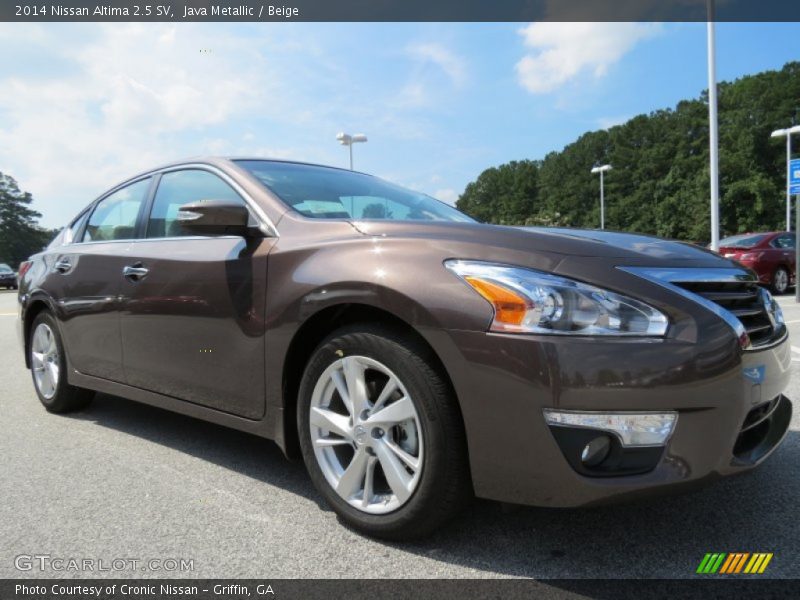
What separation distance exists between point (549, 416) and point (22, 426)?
11.5 feet

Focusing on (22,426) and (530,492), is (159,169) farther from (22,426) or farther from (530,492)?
(530,492)

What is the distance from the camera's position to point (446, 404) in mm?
1976

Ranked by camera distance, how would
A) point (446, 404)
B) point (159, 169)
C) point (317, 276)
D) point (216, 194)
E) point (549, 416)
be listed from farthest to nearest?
1. point (159, 169)
2. point (216, 194)
3. point (317, 276)
4. point (446, 404)
5. point (549, 416)

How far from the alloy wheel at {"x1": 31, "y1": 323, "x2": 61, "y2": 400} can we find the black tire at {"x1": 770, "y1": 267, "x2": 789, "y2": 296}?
43.6 feet

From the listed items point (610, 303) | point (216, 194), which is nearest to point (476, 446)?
point (610, 303)

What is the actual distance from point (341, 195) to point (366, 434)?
4.37 ft

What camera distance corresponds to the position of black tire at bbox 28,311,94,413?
3953 mm

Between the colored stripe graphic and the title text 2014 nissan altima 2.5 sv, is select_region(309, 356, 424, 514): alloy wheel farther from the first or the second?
the colored stripe graphic

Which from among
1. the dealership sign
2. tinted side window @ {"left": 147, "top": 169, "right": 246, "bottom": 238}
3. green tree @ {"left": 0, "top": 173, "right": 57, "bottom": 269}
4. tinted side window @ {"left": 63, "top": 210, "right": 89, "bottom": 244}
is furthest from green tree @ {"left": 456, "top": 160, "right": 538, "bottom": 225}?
tinted side window @ {"left": 147, "top": 169, "right": 246, "bottom": 238}

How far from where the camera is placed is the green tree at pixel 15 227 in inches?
2970

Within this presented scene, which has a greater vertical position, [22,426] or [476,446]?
[476,446]

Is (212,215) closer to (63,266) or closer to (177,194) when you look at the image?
(177,194)

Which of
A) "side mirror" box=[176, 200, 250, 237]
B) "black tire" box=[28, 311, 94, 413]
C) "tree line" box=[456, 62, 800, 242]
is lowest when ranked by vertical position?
"black tire" box=[28, 311, 94, 413]

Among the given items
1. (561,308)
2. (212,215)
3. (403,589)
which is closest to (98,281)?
(212,215)
